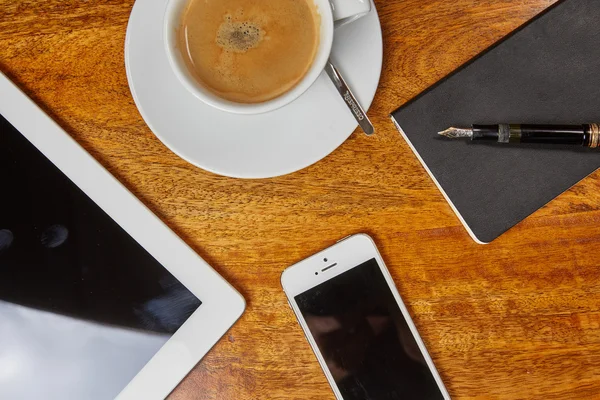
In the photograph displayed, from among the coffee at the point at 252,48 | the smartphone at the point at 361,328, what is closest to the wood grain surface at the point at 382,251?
the smartphone at the point at 361,328

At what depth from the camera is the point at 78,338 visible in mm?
737

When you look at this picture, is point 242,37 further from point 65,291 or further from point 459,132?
point 65,291

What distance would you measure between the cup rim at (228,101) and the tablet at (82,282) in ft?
0.60

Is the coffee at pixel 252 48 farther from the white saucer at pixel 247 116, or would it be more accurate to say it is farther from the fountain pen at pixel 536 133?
the fountain pen at pixel 536 133

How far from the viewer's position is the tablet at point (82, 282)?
73 centimetres

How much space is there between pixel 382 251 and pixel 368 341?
0.40 ft

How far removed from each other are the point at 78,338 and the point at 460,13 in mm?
650

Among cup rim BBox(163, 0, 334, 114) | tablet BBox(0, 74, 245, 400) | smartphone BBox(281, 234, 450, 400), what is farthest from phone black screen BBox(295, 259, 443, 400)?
cup rim BBox(163, 0, 334, 114)

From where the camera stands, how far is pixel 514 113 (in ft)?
2.40

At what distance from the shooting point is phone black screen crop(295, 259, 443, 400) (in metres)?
0.75

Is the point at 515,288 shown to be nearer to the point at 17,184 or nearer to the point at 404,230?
the point at 404,230

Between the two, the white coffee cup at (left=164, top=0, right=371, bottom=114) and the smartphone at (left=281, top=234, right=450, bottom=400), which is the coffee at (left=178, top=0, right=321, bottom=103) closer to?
the white coffee cup at (left=164, top=0, right=371, bottom=114)

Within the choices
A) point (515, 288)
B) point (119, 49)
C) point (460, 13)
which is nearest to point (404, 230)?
point (515, 288)

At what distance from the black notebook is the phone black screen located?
0.15 meters
